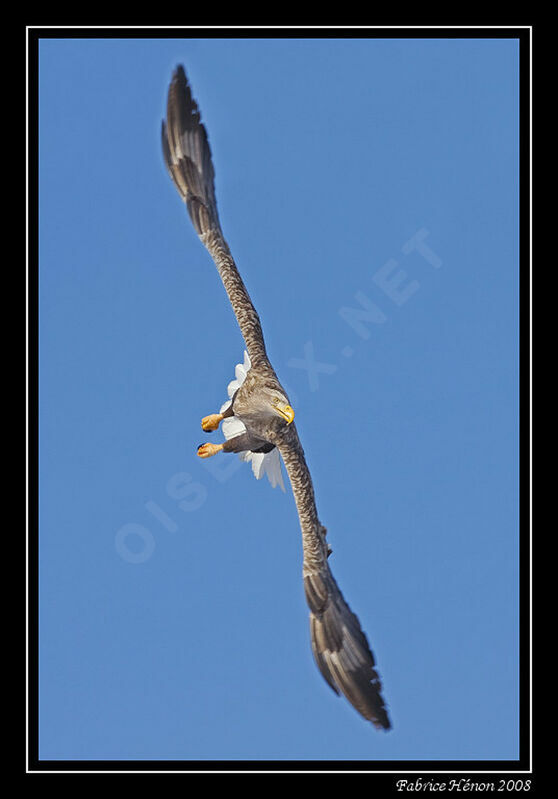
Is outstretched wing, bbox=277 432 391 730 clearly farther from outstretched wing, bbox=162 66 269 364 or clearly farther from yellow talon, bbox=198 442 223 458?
outstretched wing, bbox=162 66 269 364

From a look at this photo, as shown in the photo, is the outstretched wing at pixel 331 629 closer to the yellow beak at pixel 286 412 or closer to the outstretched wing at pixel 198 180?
the yellow beak at pixel 286 412

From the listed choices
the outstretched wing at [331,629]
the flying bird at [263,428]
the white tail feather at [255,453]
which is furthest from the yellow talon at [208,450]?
the outstretched wing at [331,629]

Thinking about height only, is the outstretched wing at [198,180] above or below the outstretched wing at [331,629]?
above

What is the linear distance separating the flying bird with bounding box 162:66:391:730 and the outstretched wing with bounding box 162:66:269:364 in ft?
0.05

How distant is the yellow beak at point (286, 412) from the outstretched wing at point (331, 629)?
2.70 feet

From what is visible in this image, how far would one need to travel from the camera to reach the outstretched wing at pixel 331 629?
13.8 meters

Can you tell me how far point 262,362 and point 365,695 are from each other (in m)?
5.08

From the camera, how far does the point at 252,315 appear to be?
16141mm

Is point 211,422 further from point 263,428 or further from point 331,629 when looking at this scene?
point 331,629

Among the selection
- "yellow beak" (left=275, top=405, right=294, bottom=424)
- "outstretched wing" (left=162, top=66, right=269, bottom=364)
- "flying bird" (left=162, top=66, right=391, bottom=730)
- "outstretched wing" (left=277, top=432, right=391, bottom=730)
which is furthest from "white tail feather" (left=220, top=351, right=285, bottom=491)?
"yellow beak" (left=275, top=405, right=294, bottom=424)

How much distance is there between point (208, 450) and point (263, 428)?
94 centimetres

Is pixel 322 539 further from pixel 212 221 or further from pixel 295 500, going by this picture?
pixel 212 221

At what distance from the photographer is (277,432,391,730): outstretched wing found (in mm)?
13758
